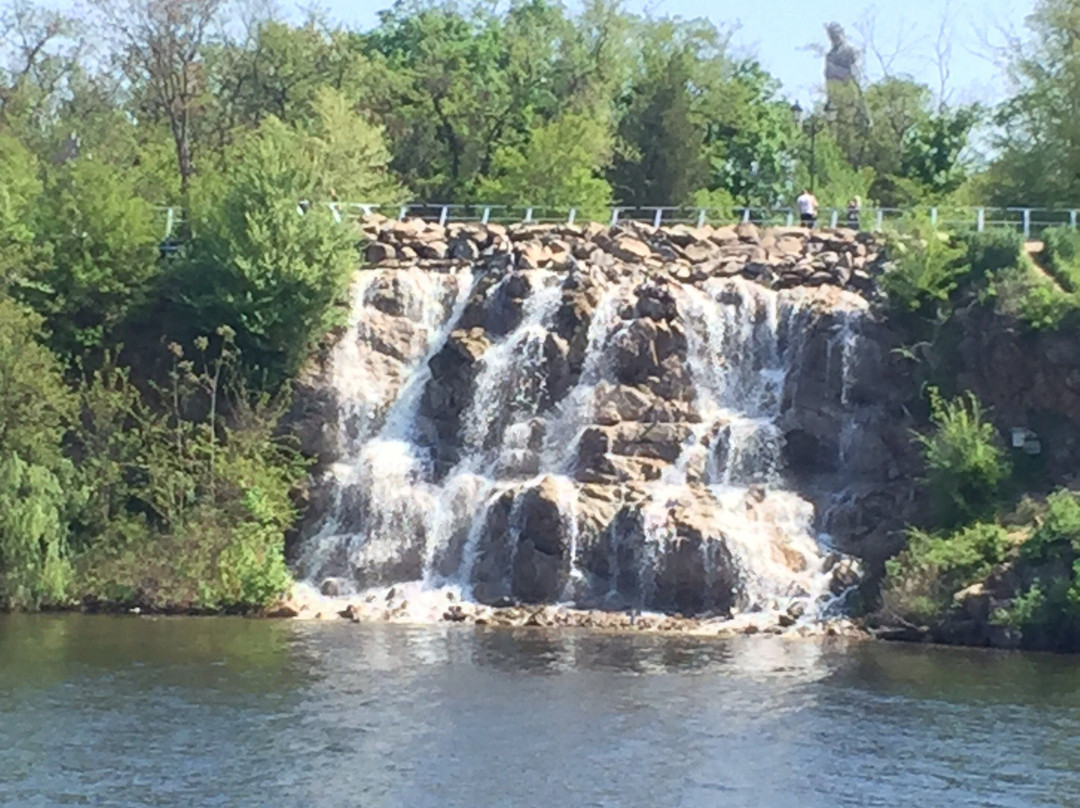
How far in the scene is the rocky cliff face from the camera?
5391 centimetres

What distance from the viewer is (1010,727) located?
38531 mm

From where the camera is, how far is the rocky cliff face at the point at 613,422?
53.9 meters

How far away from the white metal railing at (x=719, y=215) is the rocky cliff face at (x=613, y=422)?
2862 millimetres

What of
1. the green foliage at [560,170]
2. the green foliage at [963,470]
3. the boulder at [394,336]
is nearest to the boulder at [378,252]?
the boulder at [394,336]

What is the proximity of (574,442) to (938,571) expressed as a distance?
36.6 ft

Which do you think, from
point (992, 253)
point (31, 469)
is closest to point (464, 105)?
point (992, 253)

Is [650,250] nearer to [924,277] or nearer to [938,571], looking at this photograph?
[924,277]

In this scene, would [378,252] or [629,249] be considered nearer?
[629,249]

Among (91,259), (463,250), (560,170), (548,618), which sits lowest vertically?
(548,618)

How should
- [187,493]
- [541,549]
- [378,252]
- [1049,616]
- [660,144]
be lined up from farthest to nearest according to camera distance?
[660,144], [378,252], [187,493], [541,549], [1049,616]

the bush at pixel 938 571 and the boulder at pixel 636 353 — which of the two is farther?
the boulder at pixel 636 353

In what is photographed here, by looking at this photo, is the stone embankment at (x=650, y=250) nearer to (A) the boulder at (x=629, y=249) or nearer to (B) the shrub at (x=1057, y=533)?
(A) the boulder at (x=629, y=249)

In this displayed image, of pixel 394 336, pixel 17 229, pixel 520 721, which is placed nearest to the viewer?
pixel 520 721

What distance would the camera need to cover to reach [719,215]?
7450cm
